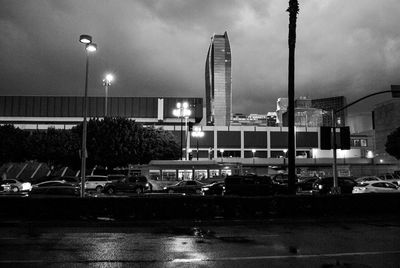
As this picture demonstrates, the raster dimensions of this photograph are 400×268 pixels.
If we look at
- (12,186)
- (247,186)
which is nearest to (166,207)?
(247,186)

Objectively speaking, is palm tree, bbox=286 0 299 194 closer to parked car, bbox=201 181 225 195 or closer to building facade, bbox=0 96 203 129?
parked car, bbox=201 181 225 195

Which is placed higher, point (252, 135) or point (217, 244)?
point (252, 135)

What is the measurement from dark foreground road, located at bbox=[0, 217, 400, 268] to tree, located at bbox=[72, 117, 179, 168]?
36.8m

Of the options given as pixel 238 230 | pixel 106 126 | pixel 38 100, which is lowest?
pixel 238 230

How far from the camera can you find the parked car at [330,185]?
104ft

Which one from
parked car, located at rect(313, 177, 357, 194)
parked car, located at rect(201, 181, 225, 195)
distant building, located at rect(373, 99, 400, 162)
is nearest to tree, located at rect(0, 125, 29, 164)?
parked car, located at rect(201, 181, 225, 195)

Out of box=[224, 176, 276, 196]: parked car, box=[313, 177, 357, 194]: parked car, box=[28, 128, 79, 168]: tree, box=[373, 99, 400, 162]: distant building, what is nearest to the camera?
box=[224, 176, 276, 196]: parked car

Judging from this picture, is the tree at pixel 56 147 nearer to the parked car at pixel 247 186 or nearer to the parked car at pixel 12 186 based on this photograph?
the parked car at pixel 12 186

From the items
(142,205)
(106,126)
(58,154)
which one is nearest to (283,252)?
(142,205)

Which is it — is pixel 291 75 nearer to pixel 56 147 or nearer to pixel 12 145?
pixel 56 147

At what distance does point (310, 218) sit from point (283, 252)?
751 centimetres

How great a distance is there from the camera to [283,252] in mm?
10039

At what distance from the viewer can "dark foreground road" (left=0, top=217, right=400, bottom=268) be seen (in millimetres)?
8922

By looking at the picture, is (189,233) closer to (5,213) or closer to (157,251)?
(157,251)
